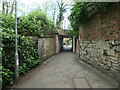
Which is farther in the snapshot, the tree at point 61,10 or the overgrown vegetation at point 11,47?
the tree at point 61,10

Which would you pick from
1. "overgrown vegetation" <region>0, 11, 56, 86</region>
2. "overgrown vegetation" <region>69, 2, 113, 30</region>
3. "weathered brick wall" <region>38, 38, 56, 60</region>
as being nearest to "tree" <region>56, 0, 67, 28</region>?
"weathered brick wall" <region>38, 38, 56, 60</region>

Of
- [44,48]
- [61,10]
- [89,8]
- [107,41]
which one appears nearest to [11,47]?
[44,48]

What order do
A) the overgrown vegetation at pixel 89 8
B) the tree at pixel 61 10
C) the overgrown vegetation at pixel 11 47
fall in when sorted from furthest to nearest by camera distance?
the tree at pixel 61 10 < the overgrown vegetation at pixel 89 8 < the overgrown vegetation at pixel 11 47

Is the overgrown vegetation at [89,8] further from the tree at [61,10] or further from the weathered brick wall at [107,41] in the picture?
the tree at [61,10]

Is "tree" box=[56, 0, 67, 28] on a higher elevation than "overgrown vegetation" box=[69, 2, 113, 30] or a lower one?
higher

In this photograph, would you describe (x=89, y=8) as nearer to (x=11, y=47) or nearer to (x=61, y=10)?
(x=11, y=47)

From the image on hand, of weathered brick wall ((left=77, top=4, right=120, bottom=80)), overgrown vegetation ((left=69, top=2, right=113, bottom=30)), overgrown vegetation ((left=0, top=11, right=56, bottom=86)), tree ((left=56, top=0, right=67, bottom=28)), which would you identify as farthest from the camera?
tree ((left=56, top=0, right=67, bottom=28))

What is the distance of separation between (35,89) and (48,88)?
0.43 meters

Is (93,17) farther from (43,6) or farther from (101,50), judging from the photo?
(43,6)

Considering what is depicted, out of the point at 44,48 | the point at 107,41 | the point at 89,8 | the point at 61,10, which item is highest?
the point at 61,10

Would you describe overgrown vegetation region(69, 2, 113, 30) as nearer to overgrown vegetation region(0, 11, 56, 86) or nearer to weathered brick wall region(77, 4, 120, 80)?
weathered brick wall region(77, 4, 120, 80)

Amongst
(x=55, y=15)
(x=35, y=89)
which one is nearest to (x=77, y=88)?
(x=35, y=89)

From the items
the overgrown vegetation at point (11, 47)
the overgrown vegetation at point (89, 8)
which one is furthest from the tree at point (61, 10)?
the overgrown vegetation at point (11, 47)

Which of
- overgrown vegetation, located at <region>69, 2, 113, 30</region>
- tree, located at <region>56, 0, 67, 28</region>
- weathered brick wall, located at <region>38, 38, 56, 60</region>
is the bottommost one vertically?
weathered brick wall, located at <region>38, 38, 56, 60</region>
